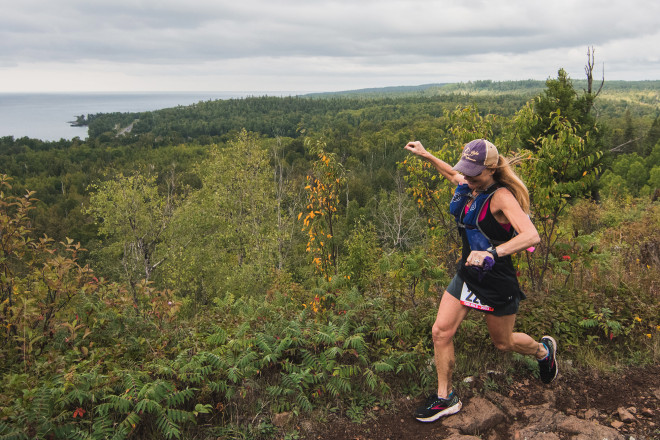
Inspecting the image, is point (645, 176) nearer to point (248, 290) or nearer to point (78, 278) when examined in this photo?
point (248, 290)

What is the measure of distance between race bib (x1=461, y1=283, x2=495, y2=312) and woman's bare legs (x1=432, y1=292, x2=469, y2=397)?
3.1 inches

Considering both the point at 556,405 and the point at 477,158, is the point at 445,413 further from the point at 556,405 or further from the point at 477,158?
the point at 477,158

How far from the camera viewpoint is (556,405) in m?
3.54

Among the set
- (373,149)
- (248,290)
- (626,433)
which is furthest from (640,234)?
(373,149)

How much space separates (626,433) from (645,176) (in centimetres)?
6449

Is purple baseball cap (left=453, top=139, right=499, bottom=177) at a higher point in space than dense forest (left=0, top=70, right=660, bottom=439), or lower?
higher

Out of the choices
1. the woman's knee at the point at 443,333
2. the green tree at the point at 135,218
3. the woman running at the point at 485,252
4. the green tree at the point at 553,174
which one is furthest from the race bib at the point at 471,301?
the green tree at the point at 135,218

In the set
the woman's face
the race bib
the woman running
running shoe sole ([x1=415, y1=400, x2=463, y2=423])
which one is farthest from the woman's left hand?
running shoe sole ([x1=415, y1=400, x2=463, y2=423])

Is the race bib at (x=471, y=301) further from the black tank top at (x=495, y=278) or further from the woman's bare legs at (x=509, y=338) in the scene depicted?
the woman's bare legs at (x=509, y=338)

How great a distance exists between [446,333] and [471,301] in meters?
0.36

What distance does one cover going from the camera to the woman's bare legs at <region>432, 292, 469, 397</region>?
3.23 metres

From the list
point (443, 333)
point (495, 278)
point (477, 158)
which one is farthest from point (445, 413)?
point (477, 158)

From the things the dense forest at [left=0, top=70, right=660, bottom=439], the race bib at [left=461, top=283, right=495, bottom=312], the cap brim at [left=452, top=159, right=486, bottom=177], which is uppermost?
the cap brim at [left=452, top=159, right=486, bottom=177]

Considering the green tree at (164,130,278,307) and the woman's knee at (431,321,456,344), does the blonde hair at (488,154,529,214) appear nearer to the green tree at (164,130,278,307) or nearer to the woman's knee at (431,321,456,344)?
the woman's knee at (431,321,456,344)
